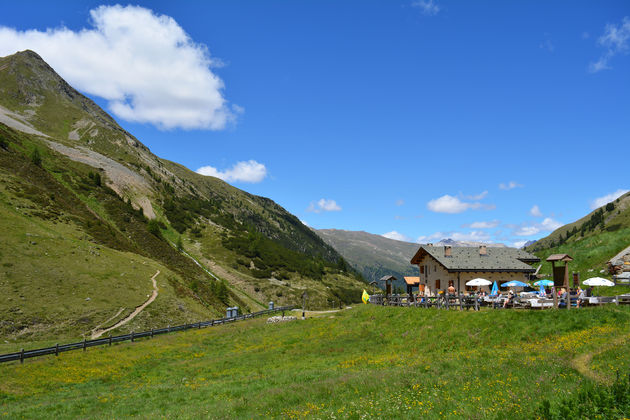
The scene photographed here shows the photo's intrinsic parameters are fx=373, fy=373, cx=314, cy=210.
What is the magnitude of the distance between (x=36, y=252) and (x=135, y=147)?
145 m

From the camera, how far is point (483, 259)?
160ft

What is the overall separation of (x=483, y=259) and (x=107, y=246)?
59.0m

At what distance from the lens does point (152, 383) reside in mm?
23672

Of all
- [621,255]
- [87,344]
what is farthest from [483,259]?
[87,344]

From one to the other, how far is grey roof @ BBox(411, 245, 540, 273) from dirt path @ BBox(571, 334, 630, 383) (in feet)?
99.8

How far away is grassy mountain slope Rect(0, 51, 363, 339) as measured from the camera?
1756 inches

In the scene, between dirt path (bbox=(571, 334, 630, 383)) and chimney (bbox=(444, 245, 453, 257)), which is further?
chimney (bbox=(444, 245, 453, 257))

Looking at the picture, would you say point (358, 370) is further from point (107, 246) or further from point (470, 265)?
point (107, 246)

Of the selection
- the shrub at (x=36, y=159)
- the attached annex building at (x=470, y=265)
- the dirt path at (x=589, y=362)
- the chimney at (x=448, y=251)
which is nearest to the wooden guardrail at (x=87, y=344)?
the attached annex building at (x=470, y=265)

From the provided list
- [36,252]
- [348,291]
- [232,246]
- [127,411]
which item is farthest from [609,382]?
[348,291]

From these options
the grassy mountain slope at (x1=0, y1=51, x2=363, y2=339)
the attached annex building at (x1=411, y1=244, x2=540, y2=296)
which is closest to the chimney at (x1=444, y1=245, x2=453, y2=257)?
the attached annex building at (x1=411, y1=244, x2=540, y2=296)

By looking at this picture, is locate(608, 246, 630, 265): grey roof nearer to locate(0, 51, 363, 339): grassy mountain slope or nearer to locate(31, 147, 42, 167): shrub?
locate(0, 51, 363, 339): grassy mountain slope

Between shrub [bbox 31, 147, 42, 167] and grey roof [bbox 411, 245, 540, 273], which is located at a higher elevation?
shrub [bbox 31, 147, 42, 167]

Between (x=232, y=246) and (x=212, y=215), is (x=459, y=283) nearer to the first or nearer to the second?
(x=232, y=246)
